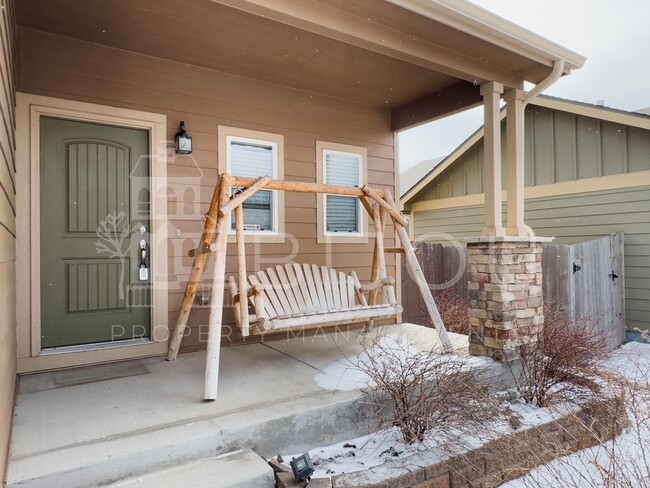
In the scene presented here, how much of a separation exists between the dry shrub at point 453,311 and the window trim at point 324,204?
1.86 m

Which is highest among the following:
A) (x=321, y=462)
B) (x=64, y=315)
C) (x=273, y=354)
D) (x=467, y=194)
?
(x=467, y=194)

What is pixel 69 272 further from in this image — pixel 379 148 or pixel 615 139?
Answer: pixel 615 139

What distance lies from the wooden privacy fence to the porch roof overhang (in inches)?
104

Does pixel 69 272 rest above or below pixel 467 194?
below

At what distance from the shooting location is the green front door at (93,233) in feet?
11.2

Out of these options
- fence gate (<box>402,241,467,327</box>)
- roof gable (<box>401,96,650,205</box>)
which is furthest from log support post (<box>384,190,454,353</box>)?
roof gable (<box>401,96,650,205</box>)

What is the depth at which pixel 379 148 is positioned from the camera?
17.2 ft

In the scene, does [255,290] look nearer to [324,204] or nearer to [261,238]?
[261,238]

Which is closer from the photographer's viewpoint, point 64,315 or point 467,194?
point 64,315

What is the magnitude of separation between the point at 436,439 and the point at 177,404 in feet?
5.08

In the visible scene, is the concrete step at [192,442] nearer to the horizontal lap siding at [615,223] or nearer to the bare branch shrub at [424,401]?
the bare branch shrub at [424,401]

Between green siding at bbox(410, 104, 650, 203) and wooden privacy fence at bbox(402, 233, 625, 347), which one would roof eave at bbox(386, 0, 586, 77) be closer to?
wooden privacy fence at bbox(402, 233, 625, 347)

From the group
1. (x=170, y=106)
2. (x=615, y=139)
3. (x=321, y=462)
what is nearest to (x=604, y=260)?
(x=615, y=139)

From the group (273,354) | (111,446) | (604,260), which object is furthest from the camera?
(604,260)
